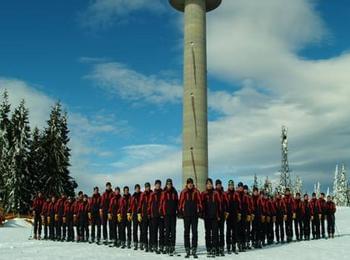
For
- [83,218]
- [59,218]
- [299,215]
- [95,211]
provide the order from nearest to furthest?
1. [95,211]
2. [83,218]
3. [59,218]
4. [299,215]

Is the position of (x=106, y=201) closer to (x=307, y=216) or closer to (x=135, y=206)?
(x=135, y=206)

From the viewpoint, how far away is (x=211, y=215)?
1434 cm

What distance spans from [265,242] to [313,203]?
3.59 meters

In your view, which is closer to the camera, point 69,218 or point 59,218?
point 69,218

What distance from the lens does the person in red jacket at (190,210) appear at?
1397 cm

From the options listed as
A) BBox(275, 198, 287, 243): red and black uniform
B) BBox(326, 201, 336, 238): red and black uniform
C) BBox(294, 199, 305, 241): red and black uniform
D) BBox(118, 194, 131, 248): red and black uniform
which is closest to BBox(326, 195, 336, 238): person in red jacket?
BBox(326, 201, 336, 238): red and black uniform

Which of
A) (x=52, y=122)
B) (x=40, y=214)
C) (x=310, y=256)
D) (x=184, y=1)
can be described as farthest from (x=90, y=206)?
(x=52, y=122)

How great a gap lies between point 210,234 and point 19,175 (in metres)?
37.0

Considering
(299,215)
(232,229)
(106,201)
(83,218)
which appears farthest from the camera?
(299,215)

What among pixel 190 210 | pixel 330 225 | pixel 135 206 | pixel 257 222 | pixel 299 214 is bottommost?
pixel 330 225

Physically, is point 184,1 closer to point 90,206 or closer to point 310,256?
point 90,206

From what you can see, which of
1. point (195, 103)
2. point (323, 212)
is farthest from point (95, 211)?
point (195, 103)

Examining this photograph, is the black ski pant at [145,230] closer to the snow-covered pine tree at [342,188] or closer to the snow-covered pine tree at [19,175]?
the snow-covered pine tree at [19,175]

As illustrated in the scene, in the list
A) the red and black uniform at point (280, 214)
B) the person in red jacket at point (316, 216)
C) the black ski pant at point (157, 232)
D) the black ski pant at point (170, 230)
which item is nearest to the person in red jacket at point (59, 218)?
the black ski pant at point (157, 232)
